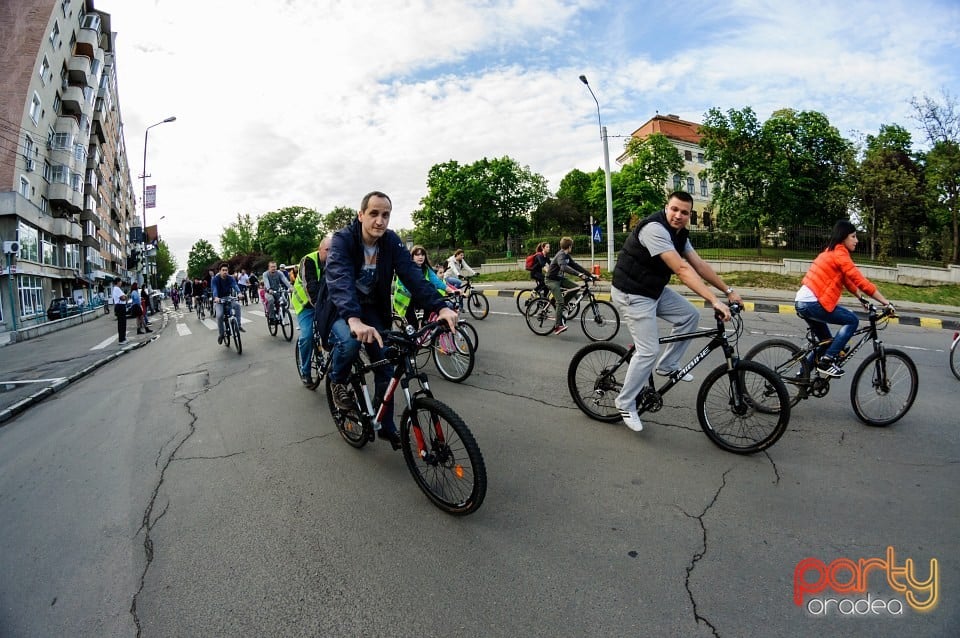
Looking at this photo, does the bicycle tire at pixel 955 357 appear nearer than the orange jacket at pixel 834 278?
No

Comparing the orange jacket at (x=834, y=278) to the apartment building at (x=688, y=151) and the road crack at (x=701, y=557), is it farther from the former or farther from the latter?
the apartment building at (x=688, y=151)

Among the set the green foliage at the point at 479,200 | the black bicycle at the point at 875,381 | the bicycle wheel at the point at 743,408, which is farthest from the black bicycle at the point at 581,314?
the green foliage at the point at 479,200

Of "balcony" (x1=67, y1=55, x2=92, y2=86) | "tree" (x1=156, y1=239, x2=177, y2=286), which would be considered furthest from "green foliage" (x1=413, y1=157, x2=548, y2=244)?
"tree" (x1=156, y1=239, x2=177, y2=286)

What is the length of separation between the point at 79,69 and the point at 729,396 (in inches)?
2077

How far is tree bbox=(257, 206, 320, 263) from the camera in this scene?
88562 millimetres

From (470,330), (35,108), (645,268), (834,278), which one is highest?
(35,108)

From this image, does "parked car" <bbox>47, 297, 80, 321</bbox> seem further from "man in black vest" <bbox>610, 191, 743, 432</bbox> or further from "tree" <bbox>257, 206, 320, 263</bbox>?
"tree" <bbox>257, 206, 320, 263</bbox>

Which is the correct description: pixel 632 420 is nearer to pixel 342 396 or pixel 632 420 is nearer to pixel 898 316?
pixel 342 396

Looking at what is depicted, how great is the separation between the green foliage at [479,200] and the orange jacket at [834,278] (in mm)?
48890

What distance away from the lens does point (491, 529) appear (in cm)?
288

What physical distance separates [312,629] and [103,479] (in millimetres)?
3009

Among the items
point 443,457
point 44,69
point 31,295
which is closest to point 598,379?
point 443,457

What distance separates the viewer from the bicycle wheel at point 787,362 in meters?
4.69

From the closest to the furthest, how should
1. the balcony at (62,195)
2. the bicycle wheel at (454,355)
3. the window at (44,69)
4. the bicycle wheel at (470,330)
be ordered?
the bicycle wheel at (454,355)
the bicycle wheel at (470,330)
the window at (44,69)
the balcony at (62,195)
